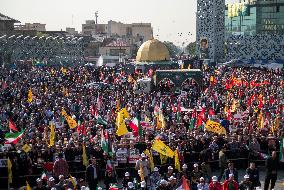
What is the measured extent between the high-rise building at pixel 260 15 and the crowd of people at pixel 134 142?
6948cm

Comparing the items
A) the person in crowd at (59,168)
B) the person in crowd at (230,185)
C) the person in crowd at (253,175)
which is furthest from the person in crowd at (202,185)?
the person in crowd at (59,168)

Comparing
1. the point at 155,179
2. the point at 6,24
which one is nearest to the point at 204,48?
the point at 6,24

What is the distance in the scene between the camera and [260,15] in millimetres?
102438

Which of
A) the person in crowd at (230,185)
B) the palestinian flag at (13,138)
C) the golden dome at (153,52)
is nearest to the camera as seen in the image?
the person in crowd at (230,185)

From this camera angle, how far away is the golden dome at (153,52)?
2367 inches

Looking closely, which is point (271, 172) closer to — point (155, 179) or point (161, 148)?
point (161, 148)

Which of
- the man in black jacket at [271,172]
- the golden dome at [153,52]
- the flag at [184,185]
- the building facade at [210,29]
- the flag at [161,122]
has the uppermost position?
the building facade at [210,29]

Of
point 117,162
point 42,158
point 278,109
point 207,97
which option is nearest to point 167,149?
point 117,162

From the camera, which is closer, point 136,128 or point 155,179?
point 155,179

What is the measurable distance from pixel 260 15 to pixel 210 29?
92.9ft

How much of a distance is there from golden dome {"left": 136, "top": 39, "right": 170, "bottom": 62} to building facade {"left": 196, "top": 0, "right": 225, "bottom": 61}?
17.2 metres

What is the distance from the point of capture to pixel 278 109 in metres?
25.8

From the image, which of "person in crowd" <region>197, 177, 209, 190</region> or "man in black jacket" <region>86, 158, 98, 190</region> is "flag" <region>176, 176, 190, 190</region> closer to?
"person in crowd" <region>197, 177, 209, 190</region>

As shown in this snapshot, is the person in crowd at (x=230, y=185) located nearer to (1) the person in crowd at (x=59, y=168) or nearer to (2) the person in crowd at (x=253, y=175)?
(2) the person in crowd at (x=253, y=175)
